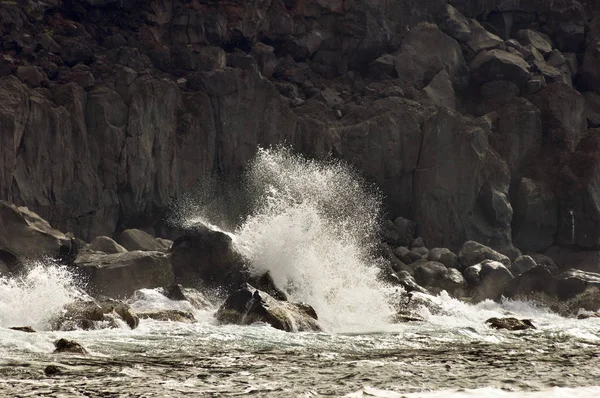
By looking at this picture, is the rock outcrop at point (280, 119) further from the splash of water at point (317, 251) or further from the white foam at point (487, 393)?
the white foam at point (487, 393)

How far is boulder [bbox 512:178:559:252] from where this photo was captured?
4794 centimetres

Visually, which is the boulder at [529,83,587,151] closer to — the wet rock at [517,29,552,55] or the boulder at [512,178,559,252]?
the boulder at [512,178,559,252]

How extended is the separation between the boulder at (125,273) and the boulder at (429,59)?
31.0 meters

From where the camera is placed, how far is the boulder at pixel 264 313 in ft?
73.9

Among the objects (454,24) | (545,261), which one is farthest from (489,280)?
(454,24)

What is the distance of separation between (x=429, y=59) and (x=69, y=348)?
45.2 meters

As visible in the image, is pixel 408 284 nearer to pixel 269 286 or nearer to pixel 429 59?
pixel 269 286

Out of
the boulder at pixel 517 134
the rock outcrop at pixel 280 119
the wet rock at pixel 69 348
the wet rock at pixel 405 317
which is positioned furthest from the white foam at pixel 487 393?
the boulder at pixel 517 134

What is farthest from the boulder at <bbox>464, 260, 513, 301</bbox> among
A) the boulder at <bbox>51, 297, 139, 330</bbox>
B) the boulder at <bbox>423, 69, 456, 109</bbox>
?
the boulder at <bbox>423, 69, 456, 109</bbox>

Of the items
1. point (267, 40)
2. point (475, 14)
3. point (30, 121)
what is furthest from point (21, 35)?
point (475, 14)

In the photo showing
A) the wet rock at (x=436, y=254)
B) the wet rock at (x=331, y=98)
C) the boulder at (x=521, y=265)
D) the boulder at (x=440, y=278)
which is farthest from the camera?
the wet rock at (x=331, y=98)

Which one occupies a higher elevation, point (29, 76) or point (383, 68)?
point (383, 68)

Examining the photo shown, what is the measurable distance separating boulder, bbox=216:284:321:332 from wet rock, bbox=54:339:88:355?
22.5 ft

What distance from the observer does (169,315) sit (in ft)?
77.4
